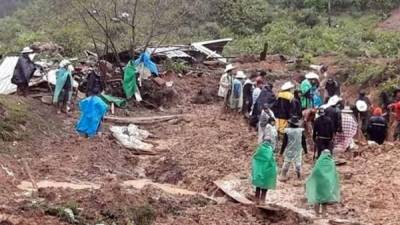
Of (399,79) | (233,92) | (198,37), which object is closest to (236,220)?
(233,92)

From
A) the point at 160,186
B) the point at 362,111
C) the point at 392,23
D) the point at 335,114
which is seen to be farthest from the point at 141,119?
the point at 392,23

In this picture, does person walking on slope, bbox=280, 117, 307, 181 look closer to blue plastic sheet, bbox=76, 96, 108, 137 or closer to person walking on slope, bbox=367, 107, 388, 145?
person walking on slope, bbox=367, 107, 388, 145

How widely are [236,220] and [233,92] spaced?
7.76 m

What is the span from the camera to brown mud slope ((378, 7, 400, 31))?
117ft

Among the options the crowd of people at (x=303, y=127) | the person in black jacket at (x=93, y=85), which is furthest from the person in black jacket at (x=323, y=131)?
the person in black jacket at (x=93, y=85)

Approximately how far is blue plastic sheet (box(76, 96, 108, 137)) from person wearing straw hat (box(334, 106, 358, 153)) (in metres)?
4.79

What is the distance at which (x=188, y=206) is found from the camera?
10.9m

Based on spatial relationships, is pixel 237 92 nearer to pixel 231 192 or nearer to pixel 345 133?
pixel 345 133

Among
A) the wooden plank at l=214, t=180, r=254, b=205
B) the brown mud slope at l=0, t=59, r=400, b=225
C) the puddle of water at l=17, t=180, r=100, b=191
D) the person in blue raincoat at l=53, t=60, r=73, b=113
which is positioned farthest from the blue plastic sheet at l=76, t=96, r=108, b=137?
the wooden plank at l=214, t=180, r=254, b=205

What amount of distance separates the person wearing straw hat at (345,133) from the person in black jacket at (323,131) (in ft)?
2.46

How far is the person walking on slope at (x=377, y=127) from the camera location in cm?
1428

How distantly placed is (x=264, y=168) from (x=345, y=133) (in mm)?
2992

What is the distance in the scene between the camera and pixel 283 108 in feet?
45.0

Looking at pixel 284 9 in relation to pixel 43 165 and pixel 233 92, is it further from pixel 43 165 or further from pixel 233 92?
pixel 43 165
